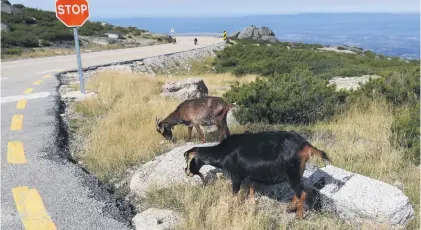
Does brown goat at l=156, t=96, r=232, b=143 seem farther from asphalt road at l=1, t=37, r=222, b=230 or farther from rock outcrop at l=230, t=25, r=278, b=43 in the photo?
rock outcrop at l=230, t=25, r=278, b=43

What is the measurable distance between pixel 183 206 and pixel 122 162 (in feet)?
5.69

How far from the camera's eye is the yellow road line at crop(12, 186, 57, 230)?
4.01 m

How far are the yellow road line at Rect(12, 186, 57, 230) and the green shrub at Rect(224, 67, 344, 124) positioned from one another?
4.63 m

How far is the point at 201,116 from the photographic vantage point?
6215 mm

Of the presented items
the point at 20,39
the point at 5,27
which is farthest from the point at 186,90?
the point at 5,27

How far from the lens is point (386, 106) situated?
31.4 ft

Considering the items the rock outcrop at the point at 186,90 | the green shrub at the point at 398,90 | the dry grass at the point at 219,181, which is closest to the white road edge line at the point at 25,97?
the dry grass at the point at 219,181

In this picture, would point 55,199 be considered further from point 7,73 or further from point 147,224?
point 7,73

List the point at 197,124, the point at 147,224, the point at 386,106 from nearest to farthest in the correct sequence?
the point at 147,224 < the point at 197,124 < the point at 386,106

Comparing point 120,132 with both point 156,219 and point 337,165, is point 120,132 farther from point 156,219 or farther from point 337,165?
point 337,165

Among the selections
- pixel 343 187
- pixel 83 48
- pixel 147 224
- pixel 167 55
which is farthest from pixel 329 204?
pixel 83 48

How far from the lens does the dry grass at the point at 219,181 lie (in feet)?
13.0

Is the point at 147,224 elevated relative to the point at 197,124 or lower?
lower

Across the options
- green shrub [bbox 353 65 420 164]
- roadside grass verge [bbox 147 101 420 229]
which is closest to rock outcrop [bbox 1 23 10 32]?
green shrub [bbox 353 65 420 164]
